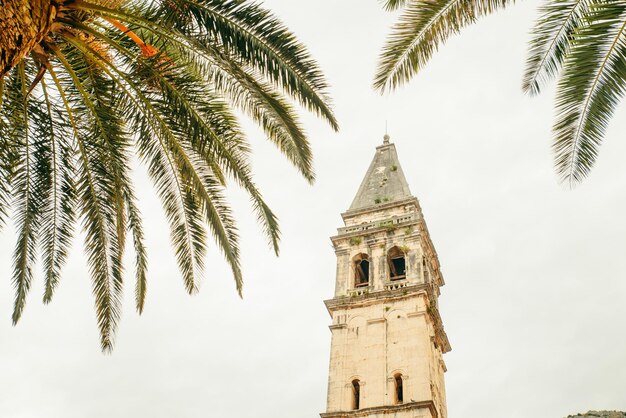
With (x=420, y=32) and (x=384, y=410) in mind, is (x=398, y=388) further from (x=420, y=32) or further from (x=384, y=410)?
(x=420, y=32)

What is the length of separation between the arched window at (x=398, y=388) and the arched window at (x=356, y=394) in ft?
4.85

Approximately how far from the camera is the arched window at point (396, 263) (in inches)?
1278

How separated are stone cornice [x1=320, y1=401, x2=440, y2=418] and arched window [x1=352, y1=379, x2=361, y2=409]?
27.3 inches

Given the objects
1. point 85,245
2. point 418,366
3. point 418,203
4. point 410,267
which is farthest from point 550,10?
point 418,203

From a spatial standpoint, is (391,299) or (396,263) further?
(396,263)

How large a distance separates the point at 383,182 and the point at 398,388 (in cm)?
1240

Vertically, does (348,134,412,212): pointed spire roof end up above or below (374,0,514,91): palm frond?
above

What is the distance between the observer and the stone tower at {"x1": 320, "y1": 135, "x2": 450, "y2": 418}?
90.8ft

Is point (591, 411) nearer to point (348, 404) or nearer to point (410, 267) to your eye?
point (348, 404)

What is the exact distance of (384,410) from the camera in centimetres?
2691

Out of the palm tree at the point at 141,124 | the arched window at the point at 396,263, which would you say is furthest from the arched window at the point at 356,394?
the palm tree at the point at 141,124

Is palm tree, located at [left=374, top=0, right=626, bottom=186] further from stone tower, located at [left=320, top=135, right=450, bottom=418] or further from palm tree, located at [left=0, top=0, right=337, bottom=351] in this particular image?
stone tower, located at [left=320, top=135, right=450, bottom=418]

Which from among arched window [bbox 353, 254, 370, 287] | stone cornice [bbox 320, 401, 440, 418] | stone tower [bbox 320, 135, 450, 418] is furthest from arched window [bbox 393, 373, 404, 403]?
arched window [bbox 353, 254, 370, 287]

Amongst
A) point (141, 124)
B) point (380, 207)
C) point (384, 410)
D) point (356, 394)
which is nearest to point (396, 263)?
point (380, 207)
